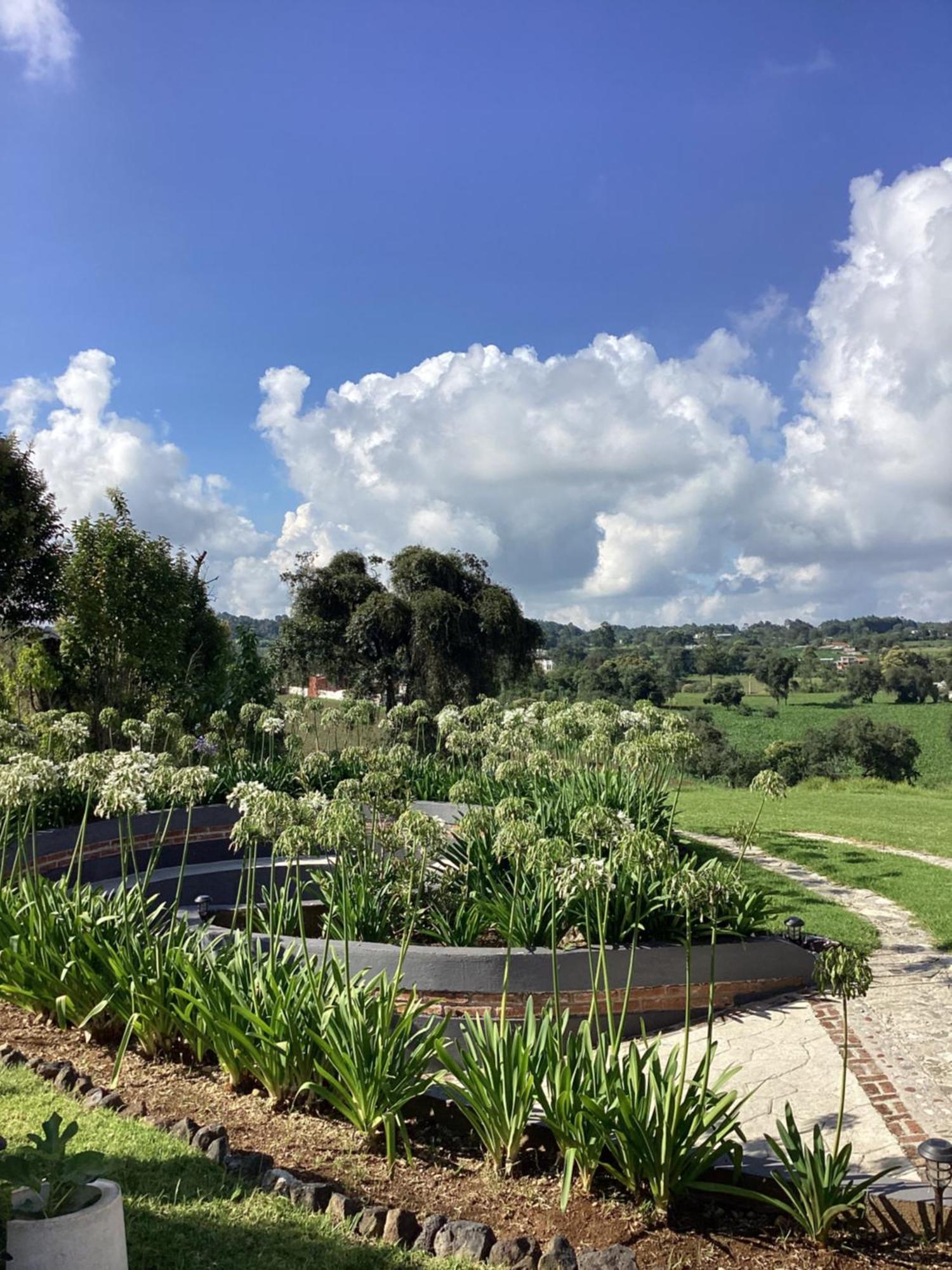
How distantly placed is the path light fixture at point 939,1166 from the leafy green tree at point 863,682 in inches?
2422

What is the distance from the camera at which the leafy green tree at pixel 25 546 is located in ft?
52.7

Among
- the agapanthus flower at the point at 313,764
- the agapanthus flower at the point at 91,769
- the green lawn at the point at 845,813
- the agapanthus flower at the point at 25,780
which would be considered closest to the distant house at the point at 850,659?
the green lawn at the point at 845,813

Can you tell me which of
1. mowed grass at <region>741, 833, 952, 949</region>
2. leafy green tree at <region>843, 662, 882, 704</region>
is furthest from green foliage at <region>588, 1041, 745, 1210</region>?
leafy green tree at <region>843, 662, 882, 704</region>

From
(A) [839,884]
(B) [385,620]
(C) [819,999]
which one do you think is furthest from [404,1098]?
(B) [385,620]

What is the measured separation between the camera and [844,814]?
15781 mm

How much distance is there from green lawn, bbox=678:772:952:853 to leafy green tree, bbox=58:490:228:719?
9429 millimetres

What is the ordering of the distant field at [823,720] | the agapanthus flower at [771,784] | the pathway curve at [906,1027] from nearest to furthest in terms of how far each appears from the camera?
the pathway curve at [906,1027] → the agapanthus flower at [771,784] → the distant field at [823,720]

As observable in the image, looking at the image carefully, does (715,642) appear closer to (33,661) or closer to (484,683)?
(484,683)

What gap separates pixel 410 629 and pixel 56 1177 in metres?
23.3

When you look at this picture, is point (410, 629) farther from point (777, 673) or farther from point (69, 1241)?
point (777, 673)

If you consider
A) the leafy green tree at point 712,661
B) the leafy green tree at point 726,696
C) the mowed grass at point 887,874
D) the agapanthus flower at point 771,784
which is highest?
the leafy green tree at point 712,661

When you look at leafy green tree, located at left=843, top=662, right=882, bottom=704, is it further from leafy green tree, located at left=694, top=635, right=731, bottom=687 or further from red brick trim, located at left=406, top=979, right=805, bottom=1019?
red brick trim, located at left=406, top=979, right=805, bottom=1019

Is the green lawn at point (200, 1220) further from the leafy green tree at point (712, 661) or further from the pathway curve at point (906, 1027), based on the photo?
the leafy green tree at point (712, 661)

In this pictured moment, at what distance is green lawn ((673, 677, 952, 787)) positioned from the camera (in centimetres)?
4394
